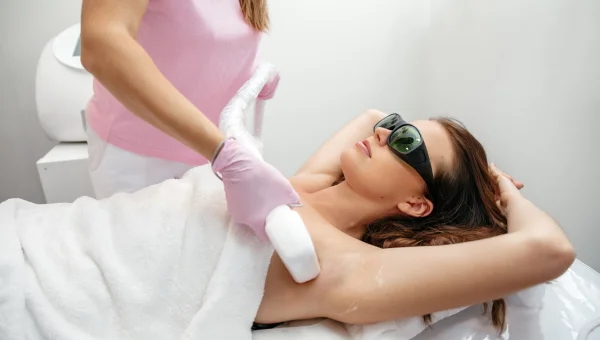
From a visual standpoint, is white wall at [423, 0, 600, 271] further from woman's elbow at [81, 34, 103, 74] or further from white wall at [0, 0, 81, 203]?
white wall at [0, 0, 81, 203]

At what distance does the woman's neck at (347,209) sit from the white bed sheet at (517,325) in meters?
0.26

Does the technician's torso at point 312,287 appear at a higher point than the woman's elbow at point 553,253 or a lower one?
lower

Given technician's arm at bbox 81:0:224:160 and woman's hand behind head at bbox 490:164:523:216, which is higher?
technician's arm at bbox 81:0:224:160

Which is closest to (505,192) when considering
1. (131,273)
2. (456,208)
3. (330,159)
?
(456,208)

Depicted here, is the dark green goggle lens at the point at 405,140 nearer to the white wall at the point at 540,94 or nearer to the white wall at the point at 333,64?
the white wall at the point at 540,94

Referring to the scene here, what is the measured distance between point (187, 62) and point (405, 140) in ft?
1.77

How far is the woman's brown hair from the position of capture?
3.76 ft

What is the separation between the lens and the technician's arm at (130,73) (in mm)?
801

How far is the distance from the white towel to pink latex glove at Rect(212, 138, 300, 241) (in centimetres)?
8

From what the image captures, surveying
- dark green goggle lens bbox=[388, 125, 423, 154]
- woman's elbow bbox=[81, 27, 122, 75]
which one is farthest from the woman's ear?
woman's elbow bbox=[81, 27, 122, 75]

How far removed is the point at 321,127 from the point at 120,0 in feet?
5.29

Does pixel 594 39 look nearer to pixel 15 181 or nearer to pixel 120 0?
pixel 120 0

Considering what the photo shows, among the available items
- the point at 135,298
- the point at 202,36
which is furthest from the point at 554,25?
the point at 135,298

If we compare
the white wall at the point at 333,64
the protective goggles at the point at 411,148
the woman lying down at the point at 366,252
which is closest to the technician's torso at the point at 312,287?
the woman lying down at the point at 366,252
